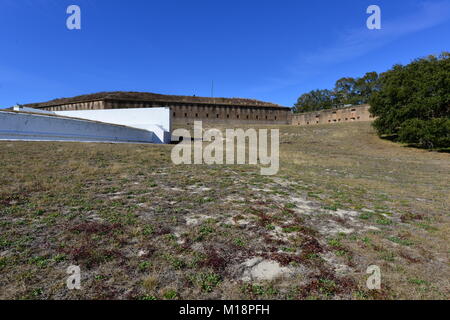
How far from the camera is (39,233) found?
388 centimetres

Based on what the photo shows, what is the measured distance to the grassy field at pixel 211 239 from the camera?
2797mm

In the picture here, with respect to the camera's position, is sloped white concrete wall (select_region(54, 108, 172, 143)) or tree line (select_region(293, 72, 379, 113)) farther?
tree line (select_region(293, 72, 379, 113))

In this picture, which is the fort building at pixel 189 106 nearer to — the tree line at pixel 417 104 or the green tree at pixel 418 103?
the tree line at pixel 417 104

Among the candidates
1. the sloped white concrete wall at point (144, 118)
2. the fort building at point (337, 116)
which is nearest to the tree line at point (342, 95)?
the fort building at point (337, 116)

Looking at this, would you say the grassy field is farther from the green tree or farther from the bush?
the green tree

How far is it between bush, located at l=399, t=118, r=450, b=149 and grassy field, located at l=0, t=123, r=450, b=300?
19542mm

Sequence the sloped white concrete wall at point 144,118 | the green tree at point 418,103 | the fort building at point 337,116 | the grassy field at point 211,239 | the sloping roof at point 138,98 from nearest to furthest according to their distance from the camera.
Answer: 1. the grassy field at point 211,239
2. the green tree at point 418,103
3. the sloped white concrete wall at point 144,118
4. the sloping roof at point 138,98
5. the fort building at point 337,116

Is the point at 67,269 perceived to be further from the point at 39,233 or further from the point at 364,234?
the point at 364,234

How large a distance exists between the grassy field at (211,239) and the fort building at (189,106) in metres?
42.0

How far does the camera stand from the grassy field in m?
2.80

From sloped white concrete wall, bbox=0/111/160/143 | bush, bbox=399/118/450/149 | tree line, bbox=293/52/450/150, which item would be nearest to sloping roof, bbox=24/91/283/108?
sloped white concrete wall, bbox=0/111/160/143

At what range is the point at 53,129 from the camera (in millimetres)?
17281
